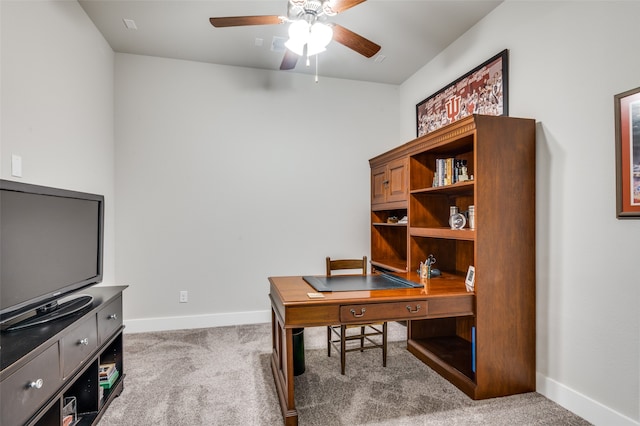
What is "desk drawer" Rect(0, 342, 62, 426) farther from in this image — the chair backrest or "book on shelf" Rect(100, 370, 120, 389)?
the chair backrest

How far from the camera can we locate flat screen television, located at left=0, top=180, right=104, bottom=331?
144cm

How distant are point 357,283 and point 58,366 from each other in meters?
1.70

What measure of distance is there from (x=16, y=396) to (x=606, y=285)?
9.19ft

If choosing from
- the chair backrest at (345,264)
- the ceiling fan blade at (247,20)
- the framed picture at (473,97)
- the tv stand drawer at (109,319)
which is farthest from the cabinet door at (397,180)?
the tv stand drawer at (109,319)

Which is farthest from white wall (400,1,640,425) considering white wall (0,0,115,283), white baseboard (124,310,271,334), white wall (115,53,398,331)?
white wall (0,0,115,283)

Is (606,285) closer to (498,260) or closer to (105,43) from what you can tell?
(498,260)

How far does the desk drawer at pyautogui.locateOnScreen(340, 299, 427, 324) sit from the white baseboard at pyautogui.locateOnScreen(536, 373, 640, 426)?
964 millimetres

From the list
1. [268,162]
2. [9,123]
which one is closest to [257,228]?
[268,162]

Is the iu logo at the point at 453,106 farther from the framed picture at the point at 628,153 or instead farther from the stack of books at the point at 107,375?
the stack of books at the point at 107,375

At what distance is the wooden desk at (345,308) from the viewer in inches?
74.4

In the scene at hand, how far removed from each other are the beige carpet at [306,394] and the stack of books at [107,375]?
139 millimetres

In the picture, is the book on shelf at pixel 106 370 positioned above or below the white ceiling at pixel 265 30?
below

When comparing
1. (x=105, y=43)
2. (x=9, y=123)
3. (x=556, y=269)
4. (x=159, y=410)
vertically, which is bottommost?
(x=159, y=410)

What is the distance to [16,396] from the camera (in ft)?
3.91
